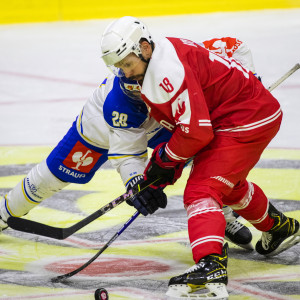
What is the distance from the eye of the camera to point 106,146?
13.0ft

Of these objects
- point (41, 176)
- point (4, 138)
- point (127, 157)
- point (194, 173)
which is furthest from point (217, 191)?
point (4, 138)

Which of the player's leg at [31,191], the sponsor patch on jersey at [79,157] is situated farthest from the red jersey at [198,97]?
the player's leg at [31,191]

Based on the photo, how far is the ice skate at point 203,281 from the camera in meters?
3.07

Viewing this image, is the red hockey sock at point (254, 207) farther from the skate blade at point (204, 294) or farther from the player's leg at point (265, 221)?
the skate blade at point (204, 294)

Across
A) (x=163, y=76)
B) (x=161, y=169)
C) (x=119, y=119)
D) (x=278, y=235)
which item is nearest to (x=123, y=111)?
(x=119, y=119)

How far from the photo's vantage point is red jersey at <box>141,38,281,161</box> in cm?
311

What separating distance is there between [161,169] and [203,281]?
1.76 feet

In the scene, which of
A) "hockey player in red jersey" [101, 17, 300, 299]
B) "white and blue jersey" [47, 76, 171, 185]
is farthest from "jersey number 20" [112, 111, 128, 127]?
"hockey player in red jersey" [101, 17, 300, 299]

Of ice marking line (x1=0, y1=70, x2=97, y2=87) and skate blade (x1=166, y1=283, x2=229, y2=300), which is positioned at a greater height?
skate blade (x1=166, y1=283, x2=229, y2=300)

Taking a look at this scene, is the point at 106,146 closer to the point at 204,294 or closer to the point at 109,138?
the point at 109,138

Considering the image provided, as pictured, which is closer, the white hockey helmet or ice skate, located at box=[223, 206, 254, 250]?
the white hockey helmet

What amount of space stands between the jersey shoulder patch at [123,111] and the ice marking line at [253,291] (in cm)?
81

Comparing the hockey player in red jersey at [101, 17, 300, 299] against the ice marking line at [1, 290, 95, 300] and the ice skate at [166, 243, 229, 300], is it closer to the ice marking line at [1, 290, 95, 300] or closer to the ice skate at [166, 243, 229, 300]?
the ice skate at [166, 243, 229, 300]

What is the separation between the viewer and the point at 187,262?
378cm
